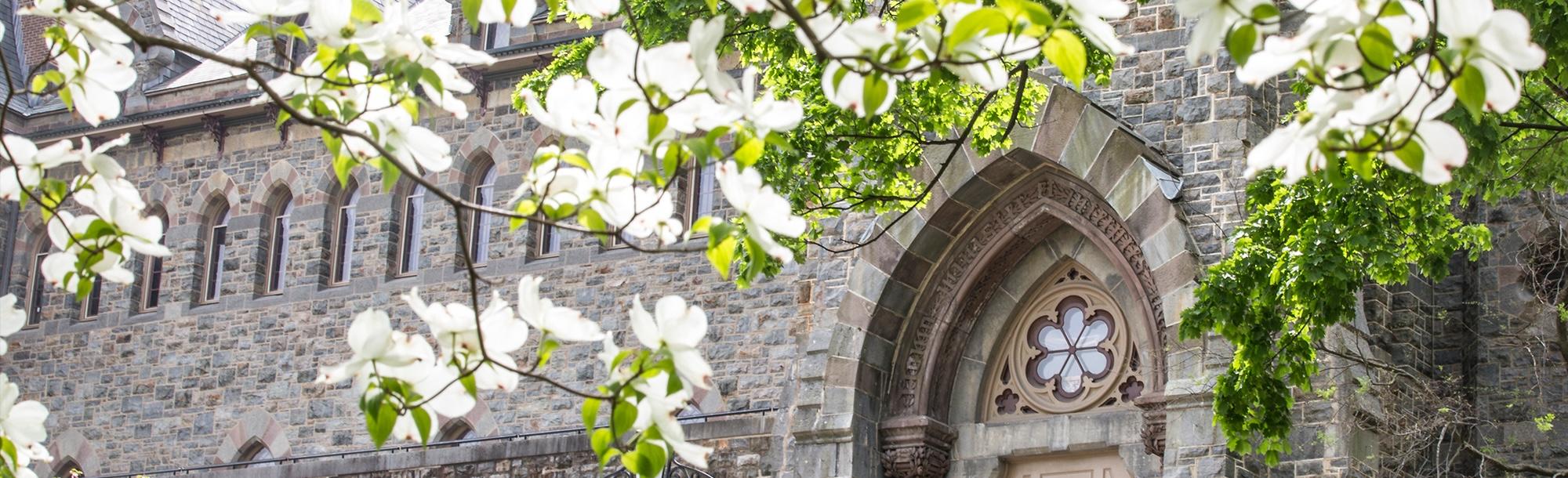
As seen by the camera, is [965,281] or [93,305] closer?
[965,281]

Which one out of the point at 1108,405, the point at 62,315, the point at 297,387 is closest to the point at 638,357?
the point at 1108,405

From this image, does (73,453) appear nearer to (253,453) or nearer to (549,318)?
(253,453)

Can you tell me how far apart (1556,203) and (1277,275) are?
190 inches

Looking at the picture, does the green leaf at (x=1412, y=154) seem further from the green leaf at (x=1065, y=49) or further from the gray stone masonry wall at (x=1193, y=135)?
the gray stone masonry wall at (x=1193, y=135)

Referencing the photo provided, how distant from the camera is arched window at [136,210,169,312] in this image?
2700 cm

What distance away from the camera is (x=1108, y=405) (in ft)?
51.3

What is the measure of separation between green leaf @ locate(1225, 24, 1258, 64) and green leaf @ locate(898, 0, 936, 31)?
1.51ft

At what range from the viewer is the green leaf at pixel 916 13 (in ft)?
10.8

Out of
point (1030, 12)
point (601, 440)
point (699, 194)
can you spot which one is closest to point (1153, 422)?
point (699, 194)

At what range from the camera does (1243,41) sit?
10.6ft

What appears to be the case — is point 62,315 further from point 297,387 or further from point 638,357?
point 638,357

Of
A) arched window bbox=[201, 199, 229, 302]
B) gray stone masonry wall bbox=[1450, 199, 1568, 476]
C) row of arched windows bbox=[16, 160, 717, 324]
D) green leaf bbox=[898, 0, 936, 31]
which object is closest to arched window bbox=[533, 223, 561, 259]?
row of arched windows bbox=[16, 160, 717, 324]

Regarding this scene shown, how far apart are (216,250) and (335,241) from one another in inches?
85.3

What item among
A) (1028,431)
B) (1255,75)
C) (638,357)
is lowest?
(638,357)
